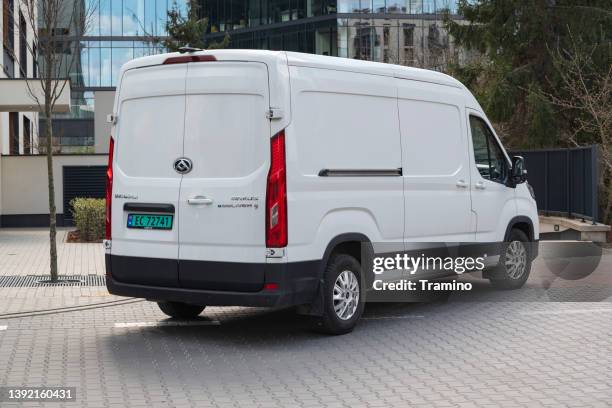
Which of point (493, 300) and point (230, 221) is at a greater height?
point (230, 221)

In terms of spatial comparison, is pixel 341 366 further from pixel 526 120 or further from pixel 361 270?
pixel 526 120

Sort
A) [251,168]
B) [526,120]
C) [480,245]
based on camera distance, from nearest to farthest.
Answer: [251,168] < [480,245] < [526,120]

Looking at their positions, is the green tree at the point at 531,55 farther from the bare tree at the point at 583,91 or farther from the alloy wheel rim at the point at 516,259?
the alloy wheel rim at the point at 516,259

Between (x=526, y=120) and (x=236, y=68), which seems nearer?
(x=236, y=68)

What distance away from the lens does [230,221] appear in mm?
8109

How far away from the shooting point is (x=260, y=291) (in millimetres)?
8016

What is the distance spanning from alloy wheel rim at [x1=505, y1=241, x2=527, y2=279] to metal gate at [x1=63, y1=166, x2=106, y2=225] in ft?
53.0

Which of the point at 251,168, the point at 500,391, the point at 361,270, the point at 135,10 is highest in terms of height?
the point at 135,10

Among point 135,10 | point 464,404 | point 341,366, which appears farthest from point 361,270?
point 135,10

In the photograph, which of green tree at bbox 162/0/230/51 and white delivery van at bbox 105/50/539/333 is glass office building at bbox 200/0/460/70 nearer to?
green tree at bbox 162/0/230/51

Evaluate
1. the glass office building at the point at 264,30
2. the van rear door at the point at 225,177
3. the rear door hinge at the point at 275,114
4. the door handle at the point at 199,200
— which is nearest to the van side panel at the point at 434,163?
the rear door hinge at the point at 275,114

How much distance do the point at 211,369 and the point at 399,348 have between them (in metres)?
1.69

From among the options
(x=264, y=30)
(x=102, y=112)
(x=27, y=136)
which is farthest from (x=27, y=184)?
(x=264, y=30)

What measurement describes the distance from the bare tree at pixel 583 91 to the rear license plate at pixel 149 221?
12.5m
